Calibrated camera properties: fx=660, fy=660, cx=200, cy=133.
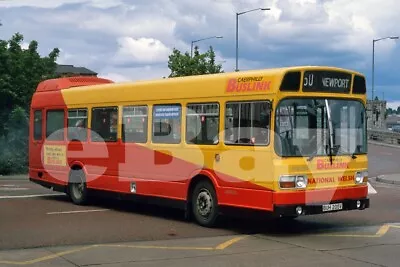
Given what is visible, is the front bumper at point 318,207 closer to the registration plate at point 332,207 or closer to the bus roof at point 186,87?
the registration plate at point 332,207

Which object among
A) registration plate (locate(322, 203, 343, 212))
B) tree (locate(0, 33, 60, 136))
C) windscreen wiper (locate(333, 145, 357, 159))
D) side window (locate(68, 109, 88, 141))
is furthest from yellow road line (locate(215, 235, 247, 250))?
tree (locate(0, 33, 60, 136))

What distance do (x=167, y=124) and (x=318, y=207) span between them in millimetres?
3618

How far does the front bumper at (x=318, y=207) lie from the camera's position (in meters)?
10.8

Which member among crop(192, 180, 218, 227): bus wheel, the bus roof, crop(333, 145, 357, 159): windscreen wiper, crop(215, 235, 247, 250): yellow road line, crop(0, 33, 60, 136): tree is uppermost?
crop(0, 33, 60, 136): tree

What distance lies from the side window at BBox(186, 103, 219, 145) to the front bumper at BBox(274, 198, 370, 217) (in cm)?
192

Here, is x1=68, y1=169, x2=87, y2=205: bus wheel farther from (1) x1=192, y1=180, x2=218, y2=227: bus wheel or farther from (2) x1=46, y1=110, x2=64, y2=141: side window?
(1) x1=192, y1=180, x2=218, y2=227: bus wheel

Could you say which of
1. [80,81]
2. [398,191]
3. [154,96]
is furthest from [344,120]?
[398,191]

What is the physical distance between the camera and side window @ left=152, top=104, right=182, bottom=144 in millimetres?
12898

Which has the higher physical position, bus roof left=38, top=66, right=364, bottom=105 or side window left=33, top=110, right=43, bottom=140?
bus roof left=38, top=66, right=364, bottom=105

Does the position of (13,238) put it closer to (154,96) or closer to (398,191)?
(154,96)

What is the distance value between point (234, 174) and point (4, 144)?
21.0m

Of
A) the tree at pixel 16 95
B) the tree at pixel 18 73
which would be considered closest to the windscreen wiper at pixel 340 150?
the tree at pixel 16 95

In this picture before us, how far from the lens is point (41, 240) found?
10.7 m

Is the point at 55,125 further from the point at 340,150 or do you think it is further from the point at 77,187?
the point at 340,150
